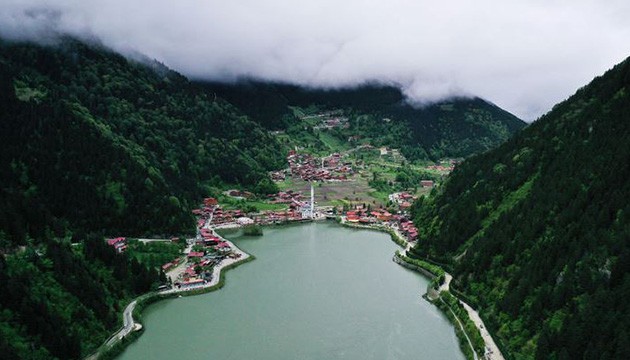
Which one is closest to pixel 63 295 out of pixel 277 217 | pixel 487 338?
pixel 487 338

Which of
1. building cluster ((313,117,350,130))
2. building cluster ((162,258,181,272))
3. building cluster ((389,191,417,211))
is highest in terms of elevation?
building cluster ((313,117,350,130))

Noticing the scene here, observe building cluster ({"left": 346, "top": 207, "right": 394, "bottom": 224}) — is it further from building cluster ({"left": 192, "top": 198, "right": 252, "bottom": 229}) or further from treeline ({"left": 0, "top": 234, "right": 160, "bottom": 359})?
treeline ({"left": 0, "top": 234, "right": 160, "bottom": 359})

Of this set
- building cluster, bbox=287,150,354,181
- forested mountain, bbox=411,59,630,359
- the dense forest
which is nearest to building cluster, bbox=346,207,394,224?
forested mountain, bbox=411,59,630,359

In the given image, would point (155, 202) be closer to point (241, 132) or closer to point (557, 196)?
point (557, 196)

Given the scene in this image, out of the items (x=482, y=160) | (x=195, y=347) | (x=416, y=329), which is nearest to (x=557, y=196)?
(x=416, y=329)

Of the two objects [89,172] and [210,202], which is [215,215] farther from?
[89,172]

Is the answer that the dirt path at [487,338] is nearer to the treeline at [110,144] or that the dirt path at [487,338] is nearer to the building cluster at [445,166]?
the treeline at [110,144]
